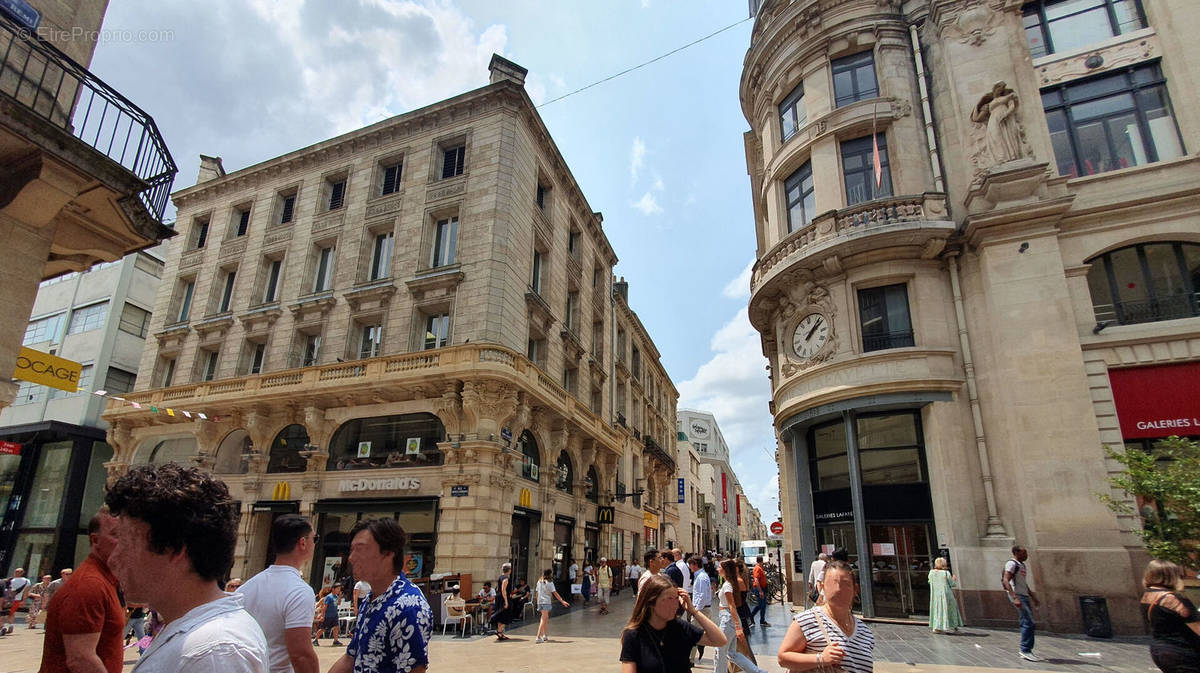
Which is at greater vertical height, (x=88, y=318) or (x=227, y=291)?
(x=227, y=291)

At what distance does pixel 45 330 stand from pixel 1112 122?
44.8 metres

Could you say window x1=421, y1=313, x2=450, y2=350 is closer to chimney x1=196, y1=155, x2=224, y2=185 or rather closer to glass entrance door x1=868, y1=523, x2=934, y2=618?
glass entrance door x1=868, y1=523, x2=934, y2=618

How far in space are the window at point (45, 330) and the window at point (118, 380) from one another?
436cm

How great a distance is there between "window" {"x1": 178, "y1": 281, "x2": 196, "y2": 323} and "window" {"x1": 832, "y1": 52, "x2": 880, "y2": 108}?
2775 centimetres

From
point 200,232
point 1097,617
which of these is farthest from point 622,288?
point 1097,617

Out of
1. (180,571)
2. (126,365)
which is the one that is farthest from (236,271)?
(180,571)

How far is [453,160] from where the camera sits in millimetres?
23250

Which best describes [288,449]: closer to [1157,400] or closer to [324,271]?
[324,271]

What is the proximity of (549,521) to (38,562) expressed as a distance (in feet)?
74.9

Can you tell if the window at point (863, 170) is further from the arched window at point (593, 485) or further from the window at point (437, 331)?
the arched window at point (593, 485)

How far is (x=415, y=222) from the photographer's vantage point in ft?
72.5

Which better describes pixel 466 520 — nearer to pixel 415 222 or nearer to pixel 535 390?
pixel 535 390

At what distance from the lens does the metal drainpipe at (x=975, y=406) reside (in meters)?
13.9

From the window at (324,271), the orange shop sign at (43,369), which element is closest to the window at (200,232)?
the window at (324,271)
